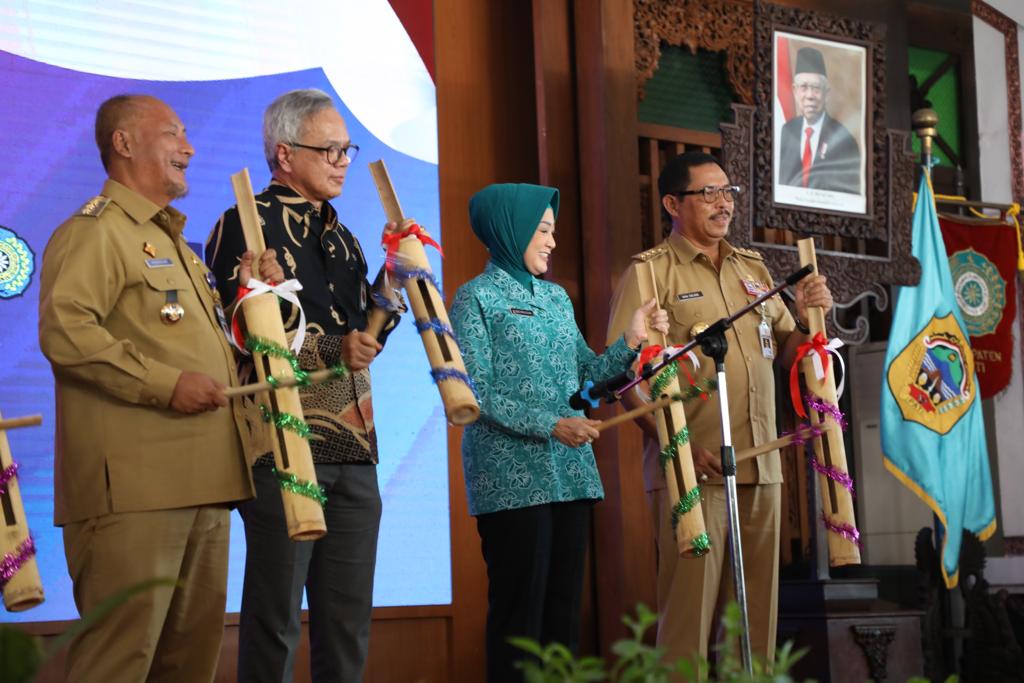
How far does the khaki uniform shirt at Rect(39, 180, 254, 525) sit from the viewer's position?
2230mm

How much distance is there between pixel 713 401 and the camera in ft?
10.4

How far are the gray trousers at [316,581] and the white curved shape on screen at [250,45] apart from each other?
1654mm

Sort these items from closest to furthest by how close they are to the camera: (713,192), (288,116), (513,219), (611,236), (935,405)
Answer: (288,116)
(513,219)
(713,192)
(611,236)
(935,405)

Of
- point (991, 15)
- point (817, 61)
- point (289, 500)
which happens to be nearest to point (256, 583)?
point (289, 500)

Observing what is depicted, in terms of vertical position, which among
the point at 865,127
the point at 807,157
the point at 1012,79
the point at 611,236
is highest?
the point at 1012,79

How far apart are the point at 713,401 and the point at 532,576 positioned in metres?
0.75

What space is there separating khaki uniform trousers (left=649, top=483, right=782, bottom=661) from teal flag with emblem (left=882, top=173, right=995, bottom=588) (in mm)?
1752

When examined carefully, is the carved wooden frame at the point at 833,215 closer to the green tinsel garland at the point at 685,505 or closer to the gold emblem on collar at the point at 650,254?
the gold emblem on collar at the point at 650,254

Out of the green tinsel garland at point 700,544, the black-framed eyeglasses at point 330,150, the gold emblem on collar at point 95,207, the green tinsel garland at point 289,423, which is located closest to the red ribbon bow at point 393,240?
the black-framed eyeglasses at point 330,150

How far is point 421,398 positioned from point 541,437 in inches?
49.7

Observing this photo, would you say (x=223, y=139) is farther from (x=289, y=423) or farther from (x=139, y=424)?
(x=289, y=423)

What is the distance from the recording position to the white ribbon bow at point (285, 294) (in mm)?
2264

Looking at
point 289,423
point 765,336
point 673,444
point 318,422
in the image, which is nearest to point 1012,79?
point 765,336

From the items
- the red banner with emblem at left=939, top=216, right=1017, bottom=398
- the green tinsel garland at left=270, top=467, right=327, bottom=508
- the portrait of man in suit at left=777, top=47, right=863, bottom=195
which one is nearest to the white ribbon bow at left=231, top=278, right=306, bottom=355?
the green tinsel garland at left=270, top=467, right=327, bottom=508
